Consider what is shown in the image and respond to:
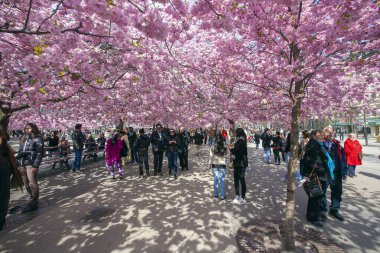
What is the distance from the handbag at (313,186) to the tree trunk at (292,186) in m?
1.11

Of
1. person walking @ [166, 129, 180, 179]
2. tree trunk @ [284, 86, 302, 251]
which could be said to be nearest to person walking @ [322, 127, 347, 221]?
tree trunk @ [284, 86, 302, 251]

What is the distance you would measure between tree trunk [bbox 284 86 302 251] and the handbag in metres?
1.11

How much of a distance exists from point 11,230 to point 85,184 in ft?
12.5

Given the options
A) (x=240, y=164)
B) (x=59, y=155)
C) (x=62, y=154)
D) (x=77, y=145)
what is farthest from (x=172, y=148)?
(x=59, y=155)

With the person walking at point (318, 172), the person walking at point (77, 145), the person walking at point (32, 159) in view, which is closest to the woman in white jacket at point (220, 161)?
the person walking at point (318, 172)

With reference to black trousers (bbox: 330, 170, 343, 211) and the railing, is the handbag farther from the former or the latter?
the railing

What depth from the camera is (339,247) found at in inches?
149

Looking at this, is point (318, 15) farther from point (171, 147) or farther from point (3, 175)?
point (171, 147)

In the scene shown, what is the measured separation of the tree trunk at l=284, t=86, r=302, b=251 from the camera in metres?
3.73

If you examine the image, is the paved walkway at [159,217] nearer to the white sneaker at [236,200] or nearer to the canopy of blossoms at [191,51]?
the white sneaker at [236,200]

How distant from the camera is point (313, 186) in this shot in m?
4.77

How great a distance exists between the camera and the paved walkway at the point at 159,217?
3.98 m

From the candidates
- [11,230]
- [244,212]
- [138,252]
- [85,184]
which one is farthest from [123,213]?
[85,184]

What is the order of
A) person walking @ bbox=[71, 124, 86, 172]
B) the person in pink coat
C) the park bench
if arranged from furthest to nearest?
1. person walking @ bbox=[71, 124, 86, 172]
2. the park bench
3. the person in pink coat
